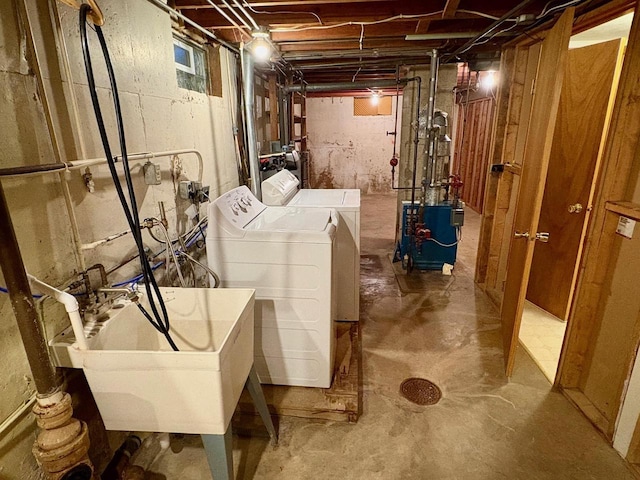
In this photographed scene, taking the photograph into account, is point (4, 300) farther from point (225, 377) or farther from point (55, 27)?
point (55, 27)

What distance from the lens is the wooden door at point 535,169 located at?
1686 mm

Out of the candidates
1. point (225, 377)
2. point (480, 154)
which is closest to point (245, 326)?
point (225, 377)

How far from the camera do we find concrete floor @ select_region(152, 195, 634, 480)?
160cm

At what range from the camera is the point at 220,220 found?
1.79 meters

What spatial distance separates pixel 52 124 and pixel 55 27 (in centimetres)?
34

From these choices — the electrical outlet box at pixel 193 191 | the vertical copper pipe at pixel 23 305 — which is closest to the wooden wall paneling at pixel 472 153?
the electrical outlet box at pixel 193 191

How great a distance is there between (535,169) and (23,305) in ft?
7.30

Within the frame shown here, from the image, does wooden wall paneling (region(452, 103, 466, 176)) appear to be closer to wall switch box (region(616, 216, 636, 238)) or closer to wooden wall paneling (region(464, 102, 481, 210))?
wooden wall paneling (region(464, 102, 481, 210))

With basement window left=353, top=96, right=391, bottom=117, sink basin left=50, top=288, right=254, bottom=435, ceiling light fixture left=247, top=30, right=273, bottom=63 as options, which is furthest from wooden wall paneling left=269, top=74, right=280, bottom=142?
basement window left=353, top=96, right=391, bottom=117

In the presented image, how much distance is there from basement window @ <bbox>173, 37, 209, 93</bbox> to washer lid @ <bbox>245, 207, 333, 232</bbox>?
964mm

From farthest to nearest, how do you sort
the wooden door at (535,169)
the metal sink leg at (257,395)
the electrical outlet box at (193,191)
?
1. the electrical outlet box at (193,191)
2. the wooden door at (535,169)
3. the metal sink leg at (257,395)

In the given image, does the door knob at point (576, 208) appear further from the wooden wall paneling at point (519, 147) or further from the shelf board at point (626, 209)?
the shelf board at point (626, 209)

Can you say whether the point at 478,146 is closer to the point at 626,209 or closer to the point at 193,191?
the point at 626,209

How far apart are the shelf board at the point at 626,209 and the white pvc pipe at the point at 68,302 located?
220cm
